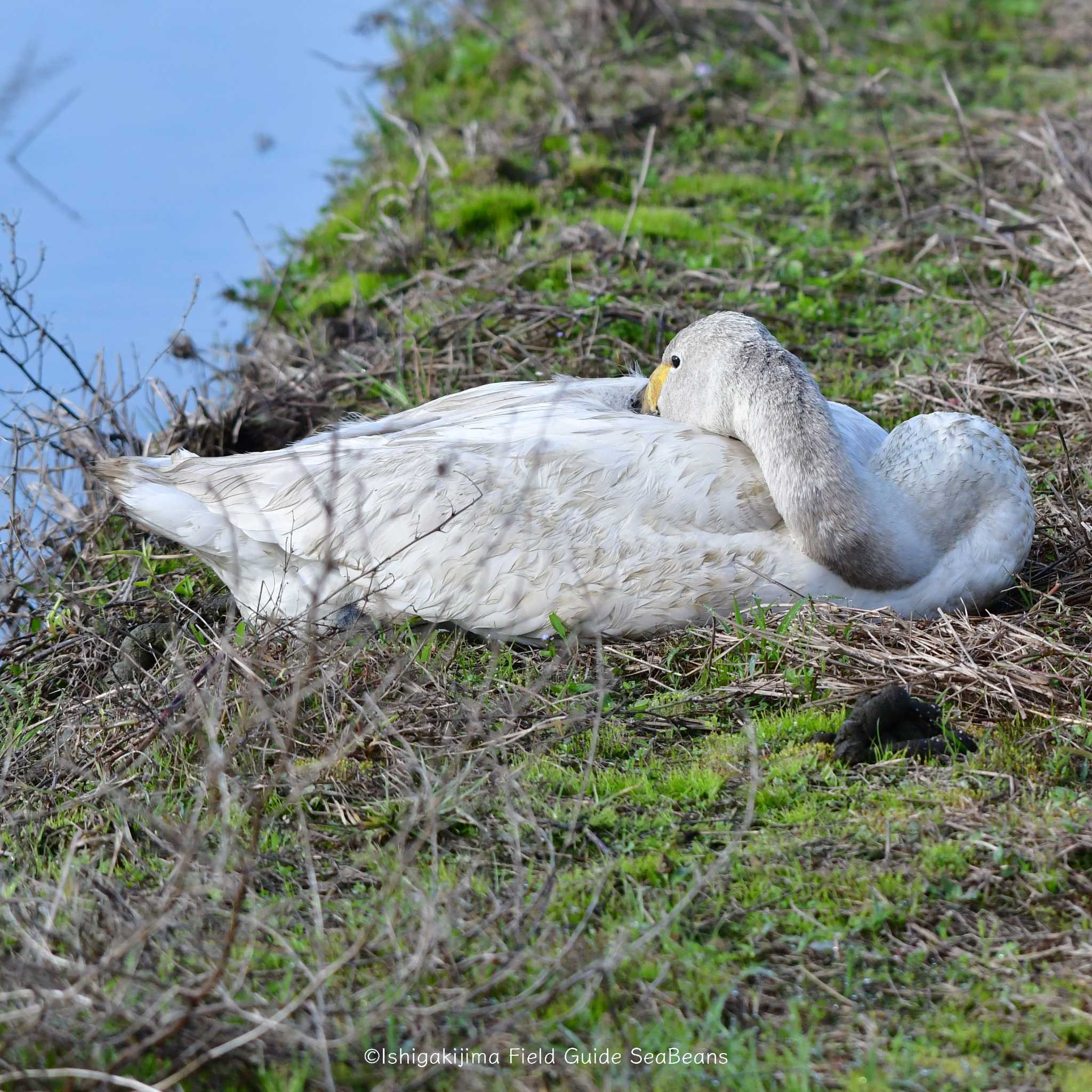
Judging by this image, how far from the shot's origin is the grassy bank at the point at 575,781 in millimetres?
3074

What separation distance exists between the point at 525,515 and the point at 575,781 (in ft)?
4.17

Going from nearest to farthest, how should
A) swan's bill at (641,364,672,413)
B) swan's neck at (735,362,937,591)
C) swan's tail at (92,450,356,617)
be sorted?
swan's neck at (735,362,937,591), swan's tail at (92,450,356,617), swan's bill at (641,364,672,413)

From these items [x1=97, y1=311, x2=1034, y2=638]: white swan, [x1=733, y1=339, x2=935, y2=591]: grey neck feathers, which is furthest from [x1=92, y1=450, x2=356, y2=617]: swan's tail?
[x1=733, y1=339, x2=935, y2=591]: grey neck feathers

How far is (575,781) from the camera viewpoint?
165 inches

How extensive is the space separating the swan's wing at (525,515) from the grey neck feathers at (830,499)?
0.21m

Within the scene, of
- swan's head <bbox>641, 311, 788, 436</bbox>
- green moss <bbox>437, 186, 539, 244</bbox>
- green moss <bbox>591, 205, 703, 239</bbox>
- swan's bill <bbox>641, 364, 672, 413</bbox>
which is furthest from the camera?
green moss <bbox>437, 186, 539, 244</bbox>

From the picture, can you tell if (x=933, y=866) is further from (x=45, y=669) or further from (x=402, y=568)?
(x=45, y=669)

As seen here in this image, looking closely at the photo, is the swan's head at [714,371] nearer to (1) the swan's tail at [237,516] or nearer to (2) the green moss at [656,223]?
(1) the swan's tail at [237,516]

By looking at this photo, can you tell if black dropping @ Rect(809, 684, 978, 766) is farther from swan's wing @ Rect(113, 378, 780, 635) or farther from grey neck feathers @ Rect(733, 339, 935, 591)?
swan's wing @ Rect(113, 378, 780, 635)

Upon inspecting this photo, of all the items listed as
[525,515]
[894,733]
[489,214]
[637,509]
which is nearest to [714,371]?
[637,509]

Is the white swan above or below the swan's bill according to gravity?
below

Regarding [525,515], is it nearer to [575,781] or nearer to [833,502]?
[833,502]

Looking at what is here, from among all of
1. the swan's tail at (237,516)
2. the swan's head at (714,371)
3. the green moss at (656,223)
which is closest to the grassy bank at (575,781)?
the green moss at (656,223)

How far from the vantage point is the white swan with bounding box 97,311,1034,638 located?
4906 mm
